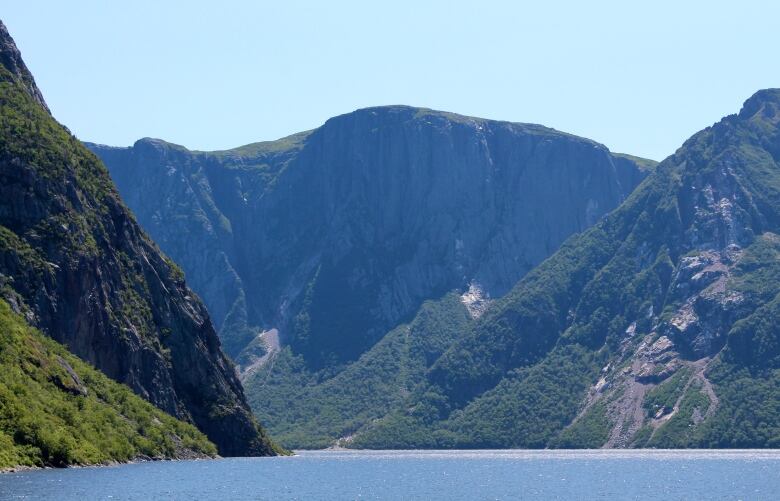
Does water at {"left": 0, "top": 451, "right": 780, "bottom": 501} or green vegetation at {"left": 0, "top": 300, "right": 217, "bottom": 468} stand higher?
green vegetation at {"left": 0, "top": 300, "right": 217, "bottom": 468}

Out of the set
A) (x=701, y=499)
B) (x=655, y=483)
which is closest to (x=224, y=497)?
(x=701, y=499)

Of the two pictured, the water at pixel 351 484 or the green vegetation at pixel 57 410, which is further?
the green vegetation at pixel 57 410

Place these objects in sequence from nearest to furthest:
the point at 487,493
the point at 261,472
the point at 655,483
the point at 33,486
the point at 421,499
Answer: the point at 33,486 → the point at 421,499 → the point at 487,493 → the point at 655,483 → the point at 261,472

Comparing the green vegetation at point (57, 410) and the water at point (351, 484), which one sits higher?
the green vegetation at point (57, 410)

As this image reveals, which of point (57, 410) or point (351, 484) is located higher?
point (57, 410)

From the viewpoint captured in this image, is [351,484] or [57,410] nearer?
[57,410]

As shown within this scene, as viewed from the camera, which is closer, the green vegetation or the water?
the water

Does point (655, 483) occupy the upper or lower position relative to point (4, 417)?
lower

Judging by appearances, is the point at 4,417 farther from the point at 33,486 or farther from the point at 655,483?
the point at 655,483
